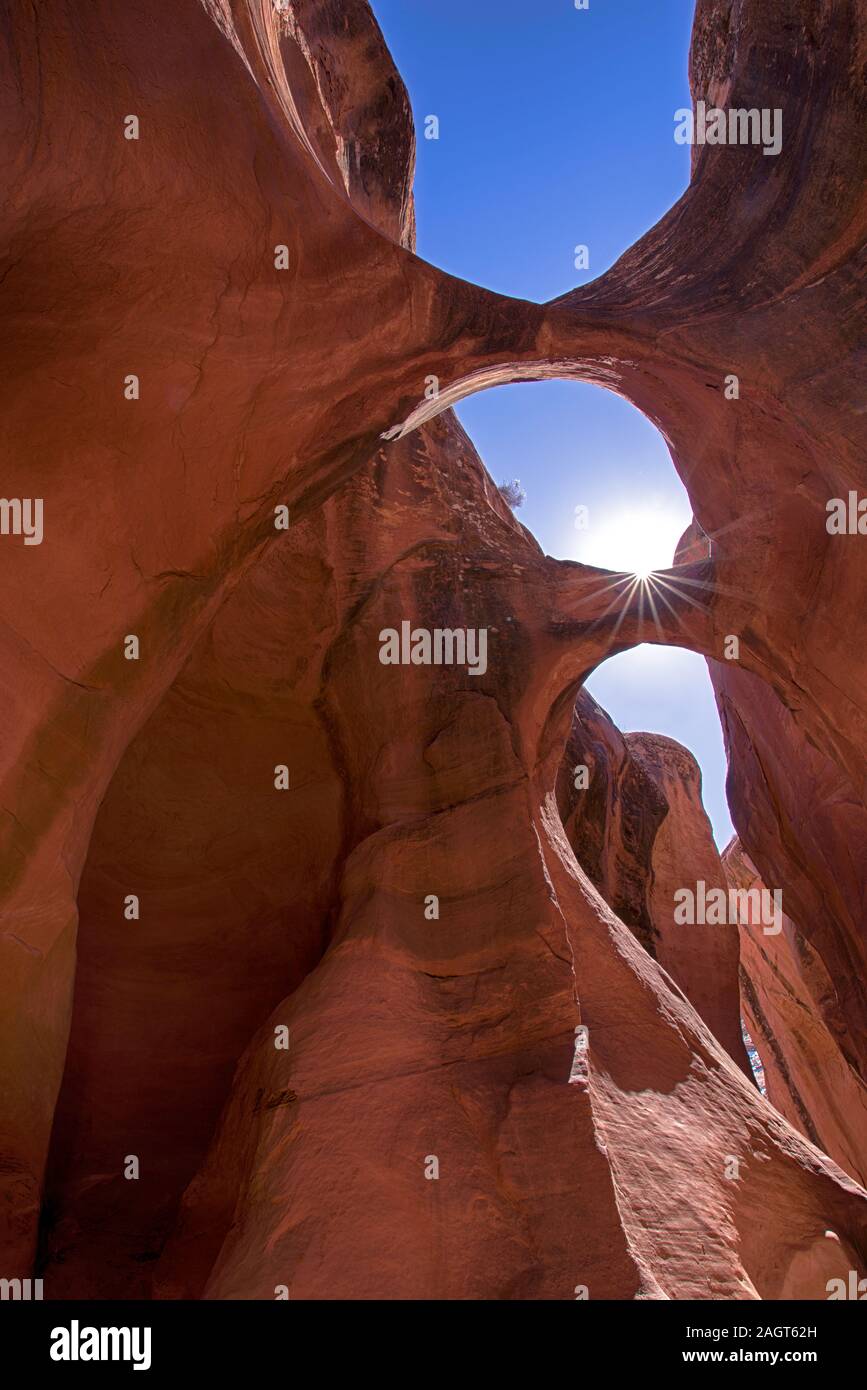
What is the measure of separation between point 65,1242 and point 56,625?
4275 mm

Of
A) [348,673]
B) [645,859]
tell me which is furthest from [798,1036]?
[348,673]

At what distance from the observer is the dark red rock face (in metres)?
5.88

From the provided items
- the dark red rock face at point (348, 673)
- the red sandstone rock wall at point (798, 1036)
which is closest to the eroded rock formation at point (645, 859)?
the red sandstone rock wall at point (798, 1036)

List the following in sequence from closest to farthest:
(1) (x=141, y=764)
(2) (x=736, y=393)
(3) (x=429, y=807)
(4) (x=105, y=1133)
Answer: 1. (4) (x=105, y=1133)
2. (2) (x=736, y=393)
3. (3) (x=429, y=807)
4. (1) (x=141, y=764)

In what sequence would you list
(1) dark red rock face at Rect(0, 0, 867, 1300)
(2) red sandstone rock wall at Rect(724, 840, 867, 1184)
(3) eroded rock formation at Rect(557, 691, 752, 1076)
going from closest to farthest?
(1) dark red rock face at Rect(0, 0, 867, 1300), (3) eroded rock formation at Rect(557, 691, 752, 1076), (2) red sandstone rock wall at Rect(724, 840, 867, 1184)

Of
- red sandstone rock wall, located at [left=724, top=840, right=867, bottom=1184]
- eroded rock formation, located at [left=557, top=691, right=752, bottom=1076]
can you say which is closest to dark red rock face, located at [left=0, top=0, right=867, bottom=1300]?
eroded rock formation, located at [left=557, top=691, right=752, bottom=1076]

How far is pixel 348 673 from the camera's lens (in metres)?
10.1

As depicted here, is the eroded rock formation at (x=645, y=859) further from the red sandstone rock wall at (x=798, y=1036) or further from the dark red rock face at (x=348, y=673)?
the dark red rock face at (x=348, y=673)

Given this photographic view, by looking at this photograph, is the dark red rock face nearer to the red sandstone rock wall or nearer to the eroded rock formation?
the eroded rock formation

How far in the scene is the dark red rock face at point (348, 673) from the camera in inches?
232

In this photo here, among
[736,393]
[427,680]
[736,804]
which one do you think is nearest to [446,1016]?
[427,680]
